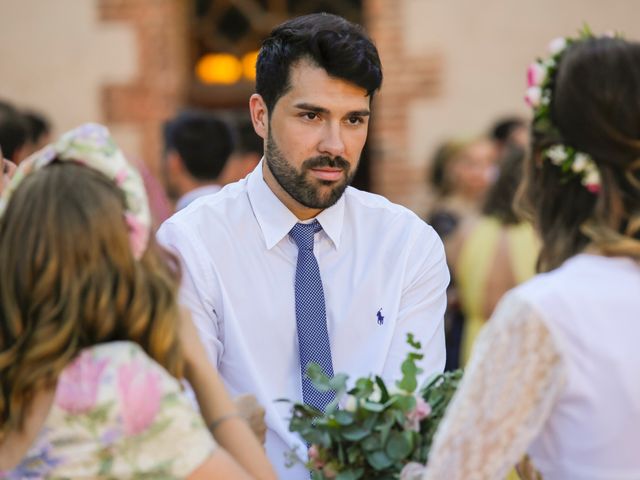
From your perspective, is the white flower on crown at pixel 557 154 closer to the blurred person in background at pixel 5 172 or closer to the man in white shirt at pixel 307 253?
the man in white shirt at pixel 307 253

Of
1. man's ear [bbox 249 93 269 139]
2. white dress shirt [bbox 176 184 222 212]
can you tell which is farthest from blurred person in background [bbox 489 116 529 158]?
man's ear [bbox 249 93 269 139]

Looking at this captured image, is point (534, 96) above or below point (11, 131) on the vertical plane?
above

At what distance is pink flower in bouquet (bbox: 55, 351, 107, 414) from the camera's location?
2225 millimetres

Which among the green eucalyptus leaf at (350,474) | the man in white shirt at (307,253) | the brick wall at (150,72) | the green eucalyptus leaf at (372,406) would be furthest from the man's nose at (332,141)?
the brick wall at (150,72)

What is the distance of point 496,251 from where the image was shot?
18.5 feet

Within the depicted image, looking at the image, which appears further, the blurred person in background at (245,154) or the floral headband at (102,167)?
the blurred person in background at (245,154)

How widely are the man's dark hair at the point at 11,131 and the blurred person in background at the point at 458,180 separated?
2.41 m

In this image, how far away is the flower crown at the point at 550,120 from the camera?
236cm

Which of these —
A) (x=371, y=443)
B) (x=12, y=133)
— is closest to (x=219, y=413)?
(x=371, y=443)

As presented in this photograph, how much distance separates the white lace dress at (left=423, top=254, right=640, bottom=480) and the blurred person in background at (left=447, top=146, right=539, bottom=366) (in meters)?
3.29

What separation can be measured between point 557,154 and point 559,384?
0.48 metres

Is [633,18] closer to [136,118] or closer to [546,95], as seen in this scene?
[136,118]

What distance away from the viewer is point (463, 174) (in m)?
7.08

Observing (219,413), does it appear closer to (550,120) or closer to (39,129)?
(550,120)
